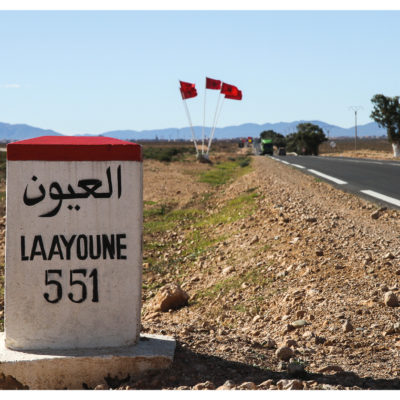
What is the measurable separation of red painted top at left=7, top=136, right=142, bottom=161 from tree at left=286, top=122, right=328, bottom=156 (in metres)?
93.1

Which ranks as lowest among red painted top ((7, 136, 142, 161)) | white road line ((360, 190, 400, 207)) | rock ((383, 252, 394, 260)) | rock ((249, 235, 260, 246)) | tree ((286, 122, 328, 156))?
rock ((249, 235, 260, 246))

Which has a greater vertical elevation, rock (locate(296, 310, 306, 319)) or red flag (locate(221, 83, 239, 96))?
red flag (locate(221, 83, 239, 96))

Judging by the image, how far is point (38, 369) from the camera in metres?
4.20

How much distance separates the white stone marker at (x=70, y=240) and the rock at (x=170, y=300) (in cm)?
241

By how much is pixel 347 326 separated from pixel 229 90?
3251cm

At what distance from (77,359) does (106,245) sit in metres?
0.80

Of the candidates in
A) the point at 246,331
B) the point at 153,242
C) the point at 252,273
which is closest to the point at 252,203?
the point at 153,242

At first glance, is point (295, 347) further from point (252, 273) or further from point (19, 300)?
point (252, 273)

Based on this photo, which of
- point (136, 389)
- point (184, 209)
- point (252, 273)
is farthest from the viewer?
point (184, 209)

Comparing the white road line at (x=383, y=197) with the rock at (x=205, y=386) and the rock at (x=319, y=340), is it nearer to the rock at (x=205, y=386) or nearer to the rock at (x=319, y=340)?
the rock at (x=319, y=340)

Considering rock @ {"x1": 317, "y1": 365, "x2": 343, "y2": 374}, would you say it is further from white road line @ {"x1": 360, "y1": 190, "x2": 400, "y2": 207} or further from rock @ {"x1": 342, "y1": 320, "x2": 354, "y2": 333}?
white road line @ {"x1": 360, "y1": 190, "x2": 400, "y2": 207}

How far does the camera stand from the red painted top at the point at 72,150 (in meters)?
4.13

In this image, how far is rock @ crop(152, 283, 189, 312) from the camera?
6.75m

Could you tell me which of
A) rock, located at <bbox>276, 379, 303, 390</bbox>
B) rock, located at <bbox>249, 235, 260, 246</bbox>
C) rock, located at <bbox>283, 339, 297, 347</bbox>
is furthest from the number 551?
rock, located at <bbox>249, 235, 260, 246</bbox>
